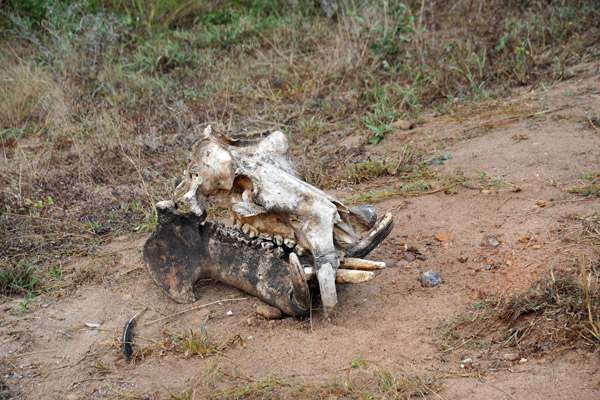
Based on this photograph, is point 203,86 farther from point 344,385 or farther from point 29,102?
point 344,385

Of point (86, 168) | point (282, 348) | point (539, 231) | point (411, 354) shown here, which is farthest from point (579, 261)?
point (86, 168)

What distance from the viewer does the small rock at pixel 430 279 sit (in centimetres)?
307

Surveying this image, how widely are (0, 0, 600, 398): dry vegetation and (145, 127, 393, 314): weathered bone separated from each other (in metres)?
1.10

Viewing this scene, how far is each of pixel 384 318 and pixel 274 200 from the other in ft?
2.59

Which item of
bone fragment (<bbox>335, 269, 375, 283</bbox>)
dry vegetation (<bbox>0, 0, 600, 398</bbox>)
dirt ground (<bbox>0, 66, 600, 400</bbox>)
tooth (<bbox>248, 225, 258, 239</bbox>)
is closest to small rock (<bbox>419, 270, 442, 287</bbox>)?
dirt ground (<bbox>0, 66, 600, 400</bbox>)

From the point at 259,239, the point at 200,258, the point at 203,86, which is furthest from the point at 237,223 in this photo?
the point at 203,86

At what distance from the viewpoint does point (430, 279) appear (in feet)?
10.1

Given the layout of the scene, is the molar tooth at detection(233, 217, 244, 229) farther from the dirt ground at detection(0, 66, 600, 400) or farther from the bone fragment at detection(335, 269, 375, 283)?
the bone fragment at detection(335, 269, 375, 283)

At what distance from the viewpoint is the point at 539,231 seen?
3.26 meters

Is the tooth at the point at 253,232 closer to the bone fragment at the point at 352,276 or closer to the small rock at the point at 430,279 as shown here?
the bone fragment at the point at 352,276

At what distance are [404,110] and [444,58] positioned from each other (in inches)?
31.6

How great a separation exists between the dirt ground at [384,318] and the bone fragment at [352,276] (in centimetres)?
24

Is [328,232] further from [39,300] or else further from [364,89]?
[364,89]

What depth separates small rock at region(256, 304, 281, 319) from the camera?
9.80 ft
